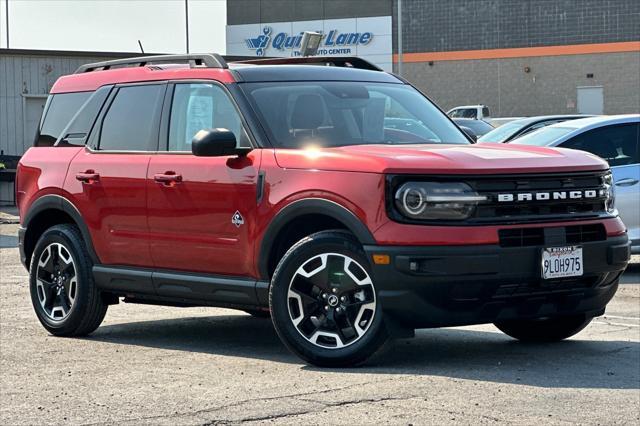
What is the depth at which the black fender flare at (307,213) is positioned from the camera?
7.38m

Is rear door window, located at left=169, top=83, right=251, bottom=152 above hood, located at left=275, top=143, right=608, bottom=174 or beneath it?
above

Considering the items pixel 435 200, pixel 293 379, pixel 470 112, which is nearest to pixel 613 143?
pixel 435 200

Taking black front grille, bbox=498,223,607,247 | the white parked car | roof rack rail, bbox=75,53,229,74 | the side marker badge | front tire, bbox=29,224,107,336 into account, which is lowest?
front tire, bbox=29,224,107,336

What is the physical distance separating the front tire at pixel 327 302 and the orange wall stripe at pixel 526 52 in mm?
53217

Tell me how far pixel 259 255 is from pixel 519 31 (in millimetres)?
54364

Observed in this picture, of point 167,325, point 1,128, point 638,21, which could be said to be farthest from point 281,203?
point 638,21

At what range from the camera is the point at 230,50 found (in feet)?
235

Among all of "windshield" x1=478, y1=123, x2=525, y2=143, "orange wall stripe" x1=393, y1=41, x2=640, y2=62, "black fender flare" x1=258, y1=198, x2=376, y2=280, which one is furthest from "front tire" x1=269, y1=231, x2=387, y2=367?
"orange wall stripe" x1=393, y1=41, x2=640, y2=62

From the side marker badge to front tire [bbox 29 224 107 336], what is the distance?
1.51 meters

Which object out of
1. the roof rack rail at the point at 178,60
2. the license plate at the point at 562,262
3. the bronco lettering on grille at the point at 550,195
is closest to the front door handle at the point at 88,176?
the roof rack rail at the point at 178,60

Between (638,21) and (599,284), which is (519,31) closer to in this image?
(638,21)

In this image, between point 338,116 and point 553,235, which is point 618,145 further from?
point 553,235

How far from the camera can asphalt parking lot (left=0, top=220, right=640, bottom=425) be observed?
6.24 meters

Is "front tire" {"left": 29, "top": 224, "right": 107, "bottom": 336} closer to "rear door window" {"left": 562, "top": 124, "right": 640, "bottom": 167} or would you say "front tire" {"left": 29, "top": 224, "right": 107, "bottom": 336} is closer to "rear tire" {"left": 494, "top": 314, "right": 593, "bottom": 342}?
"rear tire" {"left": 494, "top": 314, "right": 593, "bottom": 342}
